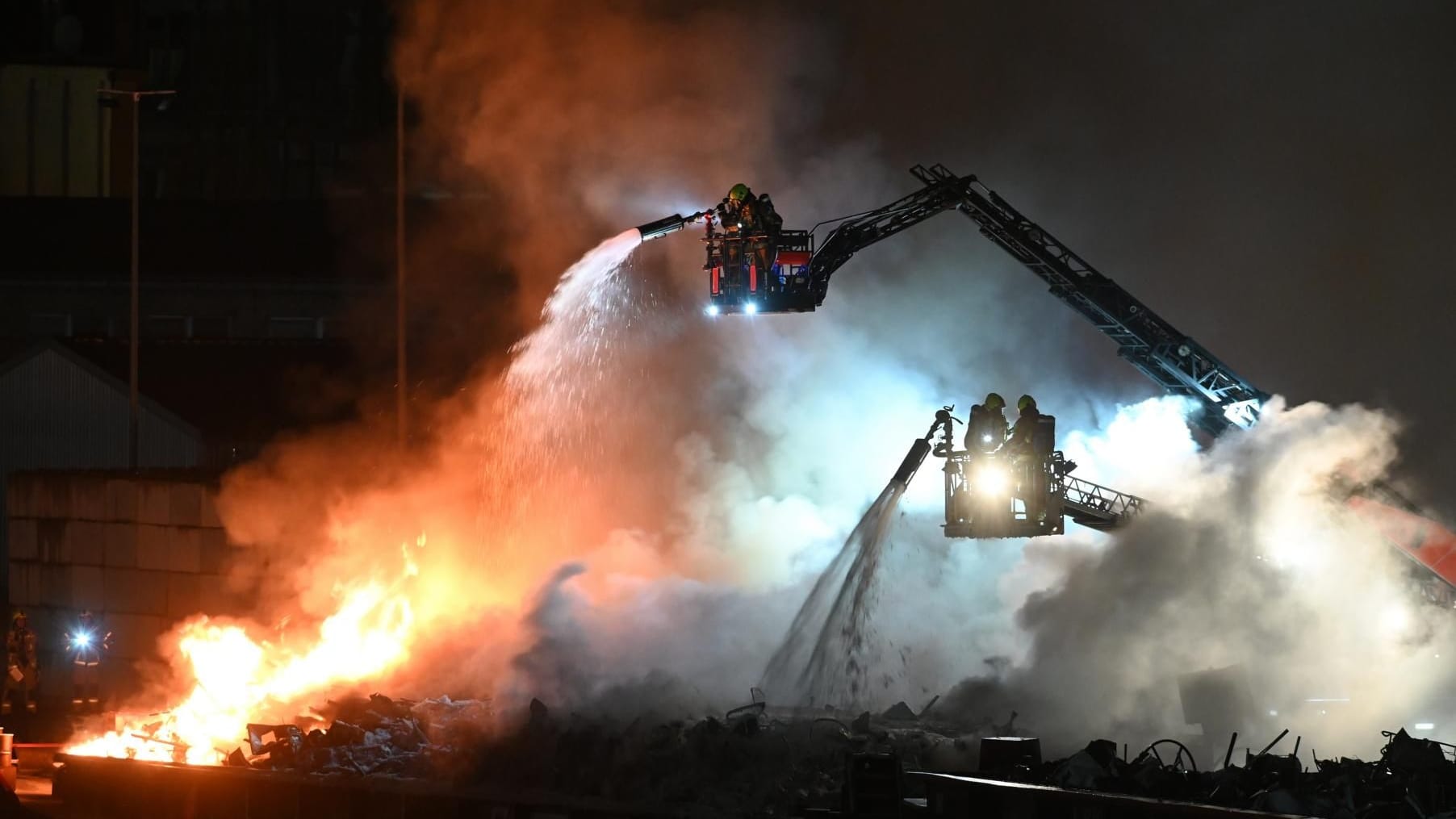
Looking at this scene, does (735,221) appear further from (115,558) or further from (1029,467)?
(115,558)

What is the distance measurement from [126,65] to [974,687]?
4783 cm

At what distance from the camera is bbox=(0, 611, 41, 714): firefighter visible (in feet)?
90.1

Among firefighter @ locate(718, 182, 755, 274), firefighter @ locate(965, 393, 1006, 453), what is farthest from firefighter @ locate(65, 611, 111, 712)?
firefighter @ locate(965, 393, 1006, 453)

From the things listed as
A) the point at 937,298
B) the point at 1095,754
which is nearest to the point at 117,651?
the point at 937,298

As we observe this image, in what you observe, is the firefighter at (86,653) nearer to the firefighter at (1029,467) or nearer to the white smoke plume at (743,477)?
the white smoke plume at (743,477)

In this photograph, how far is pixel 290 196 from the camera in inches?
2729

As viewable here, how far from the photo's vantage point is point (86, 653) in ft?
99.1

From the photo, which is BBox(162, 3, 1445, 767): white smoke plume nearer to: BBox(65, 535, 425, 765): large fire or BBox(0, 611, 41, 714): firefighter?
BBox(65, 535, 425, 765): large fire

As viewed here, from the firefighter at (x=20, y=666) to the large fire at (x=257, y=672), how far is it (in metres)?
2.96

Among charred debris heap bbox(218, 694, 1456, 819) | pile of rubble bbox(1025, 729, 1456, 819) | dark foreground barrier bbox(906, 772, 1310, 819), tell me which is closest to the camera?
dark foreground barrier bbox(906, 772, 1310, 819)

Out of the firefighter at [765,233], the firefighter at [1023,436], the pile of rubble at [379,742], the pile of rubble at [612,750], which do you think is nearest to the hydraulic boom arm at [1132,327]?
the firefighter at [1023,436]

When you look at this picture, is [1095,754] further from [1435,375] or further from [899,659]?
[1435,375]

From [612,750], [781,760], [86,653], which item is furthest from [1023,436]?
[86,653]

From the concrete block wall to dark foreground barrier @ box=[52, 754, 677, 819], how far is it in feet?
25.6
